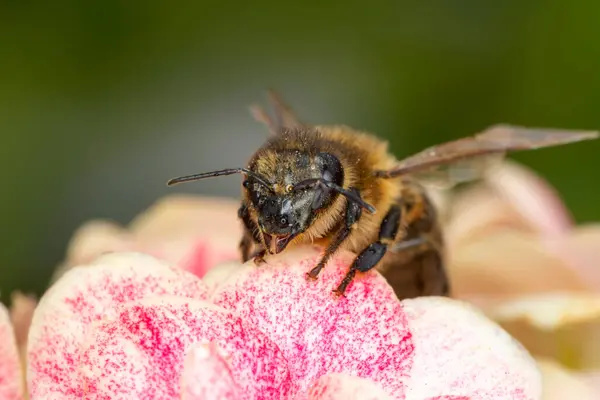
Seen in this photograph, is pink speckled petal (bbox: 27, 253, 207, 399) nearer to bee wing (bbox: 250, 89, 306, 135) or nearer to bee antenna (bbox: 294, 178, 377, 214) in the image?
bee antenna (bbox: 294, 178, 377, 214)

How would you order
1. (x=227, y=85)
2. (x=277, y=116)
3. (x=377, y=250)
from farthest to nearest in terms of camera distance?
1. (x=227, y=85)
2. (x=277, y=116)
3. (x=377, y=250)

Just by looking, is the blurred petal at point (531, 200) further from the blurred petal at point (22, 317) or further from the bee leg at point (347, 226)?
the blurred petal at point (22, 317)

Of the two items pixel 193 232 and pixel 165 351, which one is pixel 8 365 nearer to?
pixel 165 351

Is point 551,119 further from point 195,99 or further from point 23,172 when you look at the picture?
point 23,172

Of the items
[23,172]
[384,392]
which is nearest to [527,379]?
[384,392]

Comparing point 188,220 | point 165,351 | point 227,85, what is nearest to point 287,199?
point 165,351

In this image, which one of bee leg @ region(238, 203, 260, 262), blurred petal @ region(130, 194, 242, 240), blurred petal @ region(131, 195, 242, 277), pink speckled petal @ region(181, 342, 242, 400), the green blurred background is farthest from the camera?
the green blurred background

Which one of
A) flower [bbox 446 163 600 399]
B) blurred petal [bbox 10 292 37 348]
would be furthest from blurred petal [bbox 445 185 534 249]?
blurred petal [bbox 10 292 37 348]

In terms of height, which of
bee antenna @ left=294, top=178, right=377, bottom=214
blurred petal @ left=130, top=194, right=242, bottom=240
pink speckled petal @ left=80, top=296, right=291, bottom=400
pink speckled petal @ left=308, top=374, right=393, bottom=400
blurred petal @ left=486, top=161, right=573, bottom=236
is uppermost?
bee antenna @ left=294, top=178, right=377, bottom=214
